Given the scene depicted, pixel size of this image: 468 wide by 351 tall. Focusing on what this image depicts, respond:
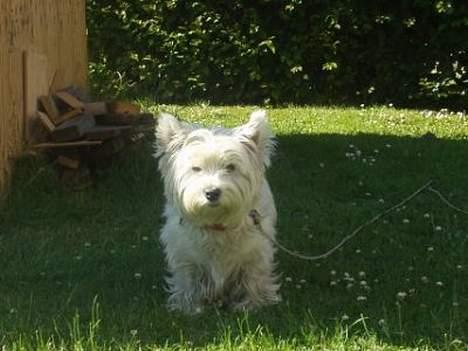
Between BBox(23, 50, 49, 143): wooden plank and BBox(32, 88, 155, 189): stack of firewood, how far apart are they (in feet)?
0.13

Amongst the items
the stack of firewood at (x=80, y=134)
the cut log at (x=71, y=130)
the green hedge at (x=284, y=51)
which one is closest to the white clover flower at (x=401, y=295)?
the stack of firewood at (x=80, y=134)

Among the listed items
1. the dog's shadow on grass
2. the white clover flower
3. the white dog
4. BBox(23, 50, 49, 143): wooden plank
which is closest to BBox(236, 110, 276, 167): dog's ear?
the white dog

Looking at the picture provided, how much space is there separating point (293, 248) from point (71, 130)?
2.07m

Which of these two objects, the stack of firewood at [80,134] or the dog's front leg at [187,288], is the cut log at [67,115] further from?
the dog's front leg at [187,288]

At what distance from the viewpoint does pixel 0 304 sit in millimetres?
5328

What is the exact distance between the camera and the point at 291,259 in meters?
6.16

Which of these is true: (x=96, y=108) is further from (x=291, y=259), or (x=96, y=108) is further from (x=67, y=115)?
(x=291, y=259)

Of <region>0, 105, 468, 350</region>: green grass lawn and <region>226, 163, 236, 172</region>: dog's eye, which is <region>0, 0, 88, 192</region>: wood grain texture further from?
<region>226, 163, 236, 172</region>: dog's eye

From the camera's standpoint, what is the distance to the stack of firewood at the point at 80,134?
7.50m

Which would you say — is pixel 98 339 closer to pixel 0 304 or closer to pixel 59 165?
pixel 0 304

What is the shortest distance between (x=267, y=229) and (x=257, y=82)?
808cm

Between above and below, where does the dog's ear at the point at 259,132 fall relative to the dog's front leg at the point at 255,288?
above

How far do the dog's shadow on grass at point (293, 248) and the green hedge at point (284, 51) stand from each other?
3.94 m

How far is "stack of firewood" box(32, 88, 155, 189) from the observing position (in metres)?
7.50
